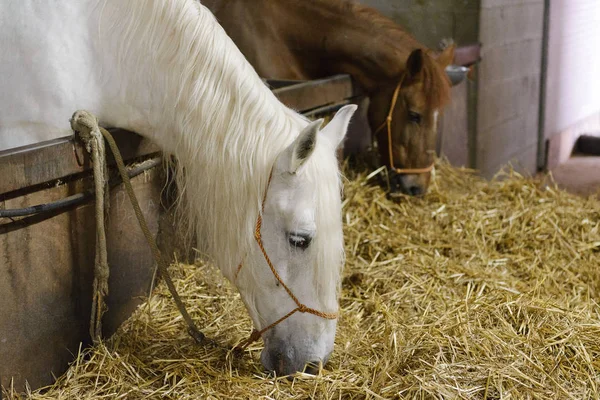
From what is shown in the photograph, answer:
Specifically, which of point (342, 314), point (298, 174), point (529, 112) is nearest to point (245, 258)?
point (298, 174)

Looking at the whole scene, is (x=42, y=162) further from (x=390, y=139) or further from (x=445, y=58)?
(x=445, y=58)

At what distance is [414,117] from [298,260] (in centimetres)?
195

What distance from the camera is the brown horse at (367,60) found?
11.8 feet

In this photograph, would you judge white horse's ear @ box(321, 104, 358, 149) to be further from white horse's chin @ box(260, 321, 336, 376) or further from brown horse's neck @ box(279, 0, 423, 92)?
brown horse's neck @ box(279, 0, 423, 92)

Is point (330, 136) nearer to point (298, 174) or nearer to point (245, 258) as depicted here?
point (298, 174)

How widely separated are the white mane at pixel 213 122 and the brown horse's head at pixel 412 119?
1.74 metres

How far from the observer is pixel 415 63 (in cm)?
351

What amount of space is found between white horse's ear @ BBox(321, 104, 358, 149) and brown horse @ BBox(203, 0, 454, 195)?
158cm

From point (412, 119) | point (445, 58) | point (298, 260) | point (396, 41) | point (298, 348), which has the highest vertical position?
point (396, 41)

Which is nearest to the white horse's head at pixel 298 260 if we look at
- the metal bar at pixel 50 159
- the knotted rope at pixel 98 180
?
the knotted rope at pixel 98 180

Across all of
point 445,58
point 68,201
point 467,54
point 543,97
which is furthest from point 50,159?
point 543,97

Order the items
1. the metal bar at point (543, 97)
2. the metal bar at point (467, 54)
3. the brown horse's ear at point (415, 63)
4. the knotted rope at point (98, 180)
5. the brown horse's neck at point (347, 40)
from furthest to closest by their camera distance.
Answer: the metal bar at point (543, 97), the metal bar at point (467, 54), the brown horse's neck at point (347, 40), the brown horse's ear at point (415, 63), the knotted rope at point (98, 180)

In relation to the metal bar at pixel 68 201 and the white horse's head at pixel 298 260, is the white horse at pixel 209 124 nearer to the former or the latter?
the white horse's head at pixel 298 260

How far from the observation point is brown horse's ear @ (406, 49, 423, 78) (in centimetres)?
347
